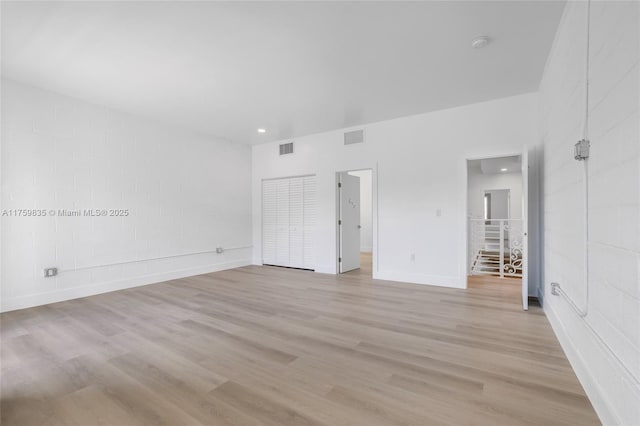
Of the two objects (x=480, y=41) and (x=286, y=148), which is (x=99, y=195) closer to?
(x=286, y=148)

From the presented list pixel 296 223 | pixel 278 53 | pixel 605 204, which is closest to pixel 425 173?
pixel 296 223

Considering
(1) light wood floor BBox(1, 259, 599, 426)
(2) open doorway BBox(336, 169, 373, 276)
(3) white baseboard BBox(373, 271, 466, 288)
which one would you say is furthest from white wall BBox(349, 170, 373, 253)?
(1) light wood floor BBox(1, 259, 599, 426)

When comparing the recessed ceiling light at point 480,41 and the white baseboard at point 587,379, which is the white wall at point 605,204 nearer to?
the white baseboard at point 587,379

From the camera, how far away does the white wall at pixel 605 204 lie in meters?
1.33

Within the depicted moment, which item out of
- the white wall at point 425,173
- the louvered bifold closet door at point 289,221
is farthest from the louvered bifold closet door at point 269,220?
the white wall at point 425,173

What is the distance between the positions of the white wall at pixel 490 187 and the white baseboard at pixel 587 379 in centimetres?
822

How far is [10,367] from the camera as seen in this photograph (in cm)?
235

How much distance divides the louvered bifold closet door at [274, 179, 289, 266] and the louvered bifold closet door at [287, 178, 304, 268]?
0.11 meters

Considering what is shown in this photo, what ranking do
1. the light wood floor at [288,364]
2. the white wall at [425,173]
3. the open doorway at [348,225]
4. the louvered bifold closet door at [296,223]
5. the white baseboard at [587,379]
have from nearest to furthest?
the white baseboard at [587,379], the light wood floor at [288,364], the white wall at [425,173], the open doorway at [348,225], the louvered bifold closet door at [296,223]

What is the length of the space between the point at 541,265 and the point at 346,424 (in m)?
3.69

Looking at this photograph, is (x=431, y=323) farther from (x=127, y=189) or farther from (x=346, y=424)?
(x=127, y=189)

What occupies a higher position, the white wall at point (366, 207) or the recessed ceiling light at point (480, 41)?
the recessed ceiling light at point (480, 41)

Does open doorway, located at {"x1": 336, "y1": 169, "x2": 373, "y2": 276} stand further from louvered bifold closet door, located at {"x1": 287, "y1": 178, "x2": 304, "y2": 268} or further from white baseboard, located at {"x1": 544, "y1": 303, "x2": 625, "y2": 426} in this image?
white baseboard, located at {"x1": 544, "y1": 303, "x2": 625, "y2": 426}

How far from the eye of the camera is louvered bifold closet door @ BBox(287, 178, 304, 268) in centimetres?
651
